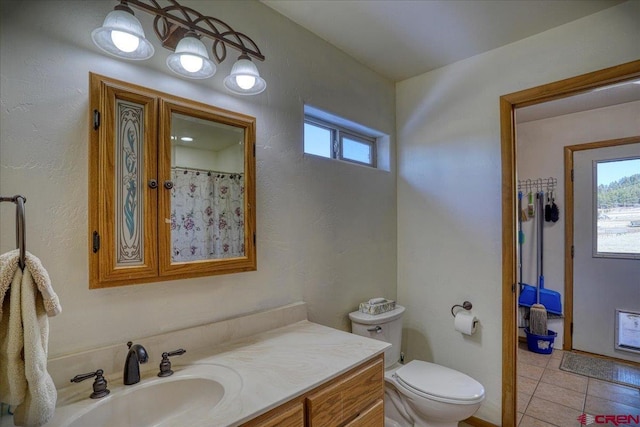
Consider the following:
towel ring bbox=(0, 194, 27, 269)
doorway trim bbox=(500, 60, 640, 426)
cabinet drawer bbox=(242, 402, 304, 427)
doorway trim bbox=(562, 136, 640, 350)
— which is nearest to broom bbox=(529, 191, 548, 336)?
doorway trim bbox=(562, 136, 640, 350)

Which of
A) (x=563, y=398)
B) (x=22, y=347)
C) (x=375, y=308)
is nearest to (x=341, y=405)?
(x=375, y=308)

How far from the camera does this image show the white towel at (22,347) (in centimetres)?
71

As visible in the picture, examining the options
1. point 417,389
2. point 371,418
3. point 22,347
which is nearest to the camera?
point 22,347

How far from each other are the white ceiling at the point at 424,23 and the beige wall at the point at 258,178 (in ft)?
0.38

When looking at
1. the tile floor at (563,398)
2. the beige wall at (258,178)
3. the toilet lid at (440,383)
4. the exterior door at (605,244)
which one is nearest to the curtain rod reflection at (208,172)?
the beige wall at (258,178)

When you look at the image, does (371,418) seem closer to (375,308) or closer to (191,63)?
(375,308)

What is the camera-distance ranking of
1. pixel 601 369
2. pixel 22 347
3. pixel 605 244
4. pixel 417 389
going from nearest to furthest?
1. pixel 22 347
2. pixel 417 389
3. pixel 601 369
4. pixel 605 244

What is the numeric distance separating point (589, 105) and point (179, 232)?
3.71m

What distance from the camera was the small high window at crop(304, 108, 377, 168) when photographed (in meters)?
1.98

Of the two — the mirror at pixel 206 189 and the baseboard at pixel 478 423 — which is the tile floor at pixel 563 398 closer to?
the baseboard at pixel 478 423

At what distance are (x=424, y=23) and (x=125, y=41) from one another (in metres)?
1.54

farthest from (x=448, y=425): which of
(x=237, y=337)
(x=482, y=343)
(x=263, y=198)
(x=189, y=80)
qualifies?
(x=189, y=80)

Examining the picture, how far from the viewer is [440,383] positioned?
69.4 inches

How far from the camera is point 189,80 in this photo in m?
1.33
